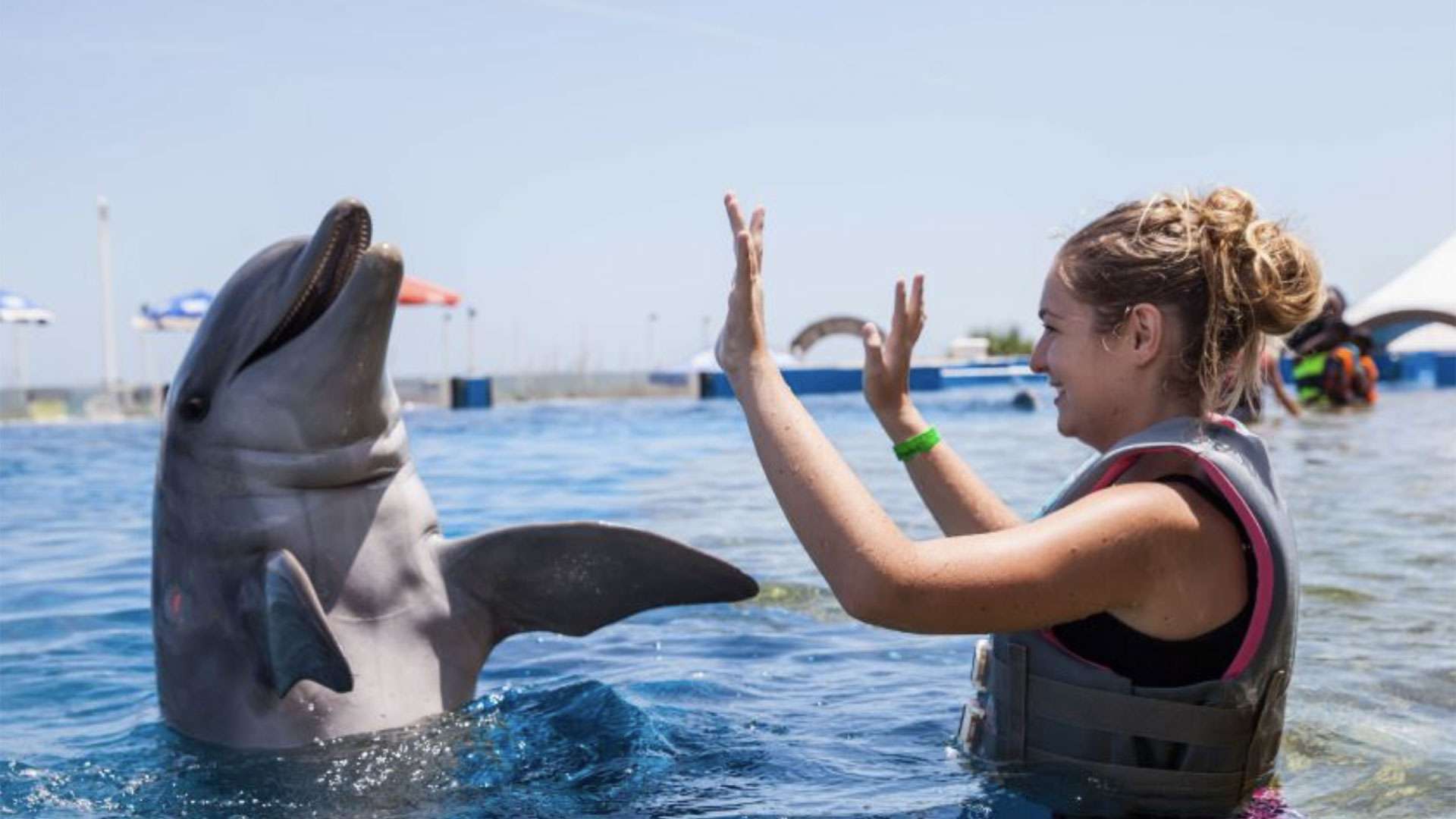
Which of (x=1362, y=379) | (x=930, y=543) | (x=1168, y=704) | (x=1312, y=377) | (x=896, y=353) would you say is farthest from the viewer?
(x=1362, y=379)

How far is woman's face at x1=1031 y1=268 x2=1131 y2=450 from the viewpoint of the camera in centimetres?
247

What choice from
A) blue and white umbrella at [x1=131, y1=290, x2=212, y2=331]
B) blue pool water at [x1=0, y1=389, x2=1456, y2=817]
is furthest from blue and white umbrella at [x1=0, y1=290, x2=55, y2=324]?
blue pool water at [x1=0, y1=389, x2=1456, y2=817]

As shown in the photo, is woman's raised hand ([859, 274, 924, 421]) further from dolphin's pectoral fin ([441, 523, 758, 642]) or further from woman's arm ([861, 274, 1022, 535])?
dolphin's pectoral fin ([441, 523, 758, 642])

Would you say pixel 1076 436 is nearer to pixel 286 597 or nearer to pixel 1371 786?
pixel 1371 786

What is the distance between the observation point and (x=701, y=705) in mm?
4332

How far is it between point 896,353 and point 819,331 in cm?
3722

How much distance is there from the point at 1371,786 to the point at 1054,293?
1643 mm

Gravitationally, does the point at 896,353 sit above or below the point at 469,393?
above

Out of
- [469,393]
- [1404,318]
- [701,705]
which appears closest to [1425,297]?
[1404,318]

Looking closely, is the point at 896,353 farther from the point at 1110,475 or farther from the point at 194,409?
the point at 194,409

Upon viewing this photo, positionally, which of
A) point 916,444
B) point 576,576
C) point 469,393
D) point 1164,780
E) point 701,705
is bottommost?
point 469,393

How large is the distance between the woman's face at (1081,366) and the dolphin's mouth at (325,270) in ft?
5.88

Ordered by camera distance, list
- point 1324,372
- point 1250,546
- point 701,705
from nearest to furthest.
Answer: point 1250,546 → point 701,705 → point 1324,372

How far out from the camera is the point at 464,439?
59.2ft
